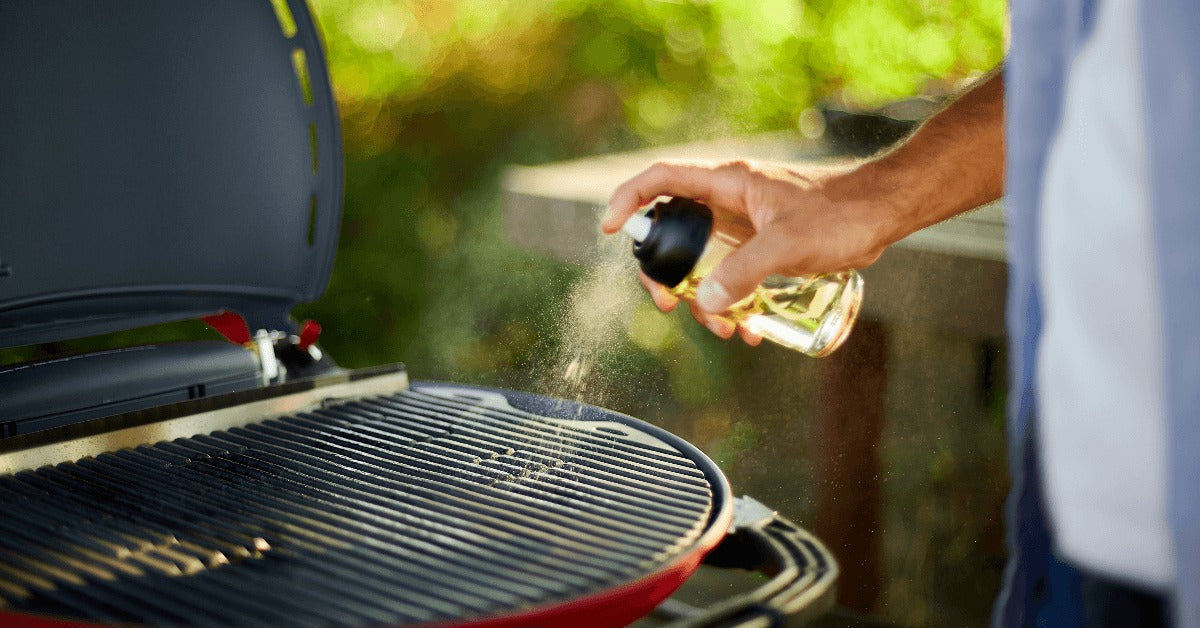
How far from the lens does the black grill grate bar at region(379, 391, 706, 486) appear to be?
1.21 m

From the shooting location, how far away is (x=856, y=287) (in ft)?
4.63

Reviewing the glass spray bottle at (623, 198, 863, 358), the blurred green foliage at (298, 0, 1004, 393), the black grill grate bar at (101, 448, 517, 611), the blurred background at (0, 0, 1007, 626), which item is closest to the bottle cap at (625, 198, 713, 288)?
the glass spray bottle at (623, 198, 863, 358)

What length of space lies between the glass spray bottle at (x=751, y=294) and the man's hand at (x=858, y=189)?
41 mm

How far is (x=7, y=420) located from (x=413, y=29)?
3.43 meters

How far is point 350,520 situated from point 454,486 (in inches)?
4.9

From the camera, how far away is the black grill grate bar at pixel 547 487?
105cm

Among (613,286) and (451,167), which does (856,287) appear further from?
(451,167)

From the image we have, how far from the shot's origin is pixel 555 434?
51.4 inches

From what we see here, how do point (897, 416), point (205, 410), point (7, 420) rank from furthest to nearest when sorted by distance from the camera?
point (897, 416) < point (205, 410) < point (7, 420)

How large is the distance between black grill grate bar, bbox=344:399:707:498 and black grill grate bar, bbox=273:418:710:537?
45mm

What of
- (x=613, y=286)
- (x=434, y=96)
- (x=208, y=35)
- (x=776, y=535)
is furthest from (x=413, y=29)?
(x=776, y=535)

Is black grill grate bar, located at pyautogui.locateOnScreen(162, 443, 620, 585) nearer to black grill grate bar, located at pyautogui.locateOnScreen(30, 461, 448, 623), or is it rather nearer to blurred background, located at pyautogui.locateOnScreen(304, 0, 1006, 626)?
black grill grate bar, located at pyautogui.locateOnScreen(30, 461, 448, 623)

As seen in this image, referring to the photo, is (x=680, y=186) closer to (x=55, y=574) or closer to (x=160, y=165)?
(x=160, y=165)

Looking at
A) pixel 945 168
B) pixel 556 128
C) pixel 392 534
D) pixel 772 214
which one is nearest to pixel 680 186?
pixel 772 214
